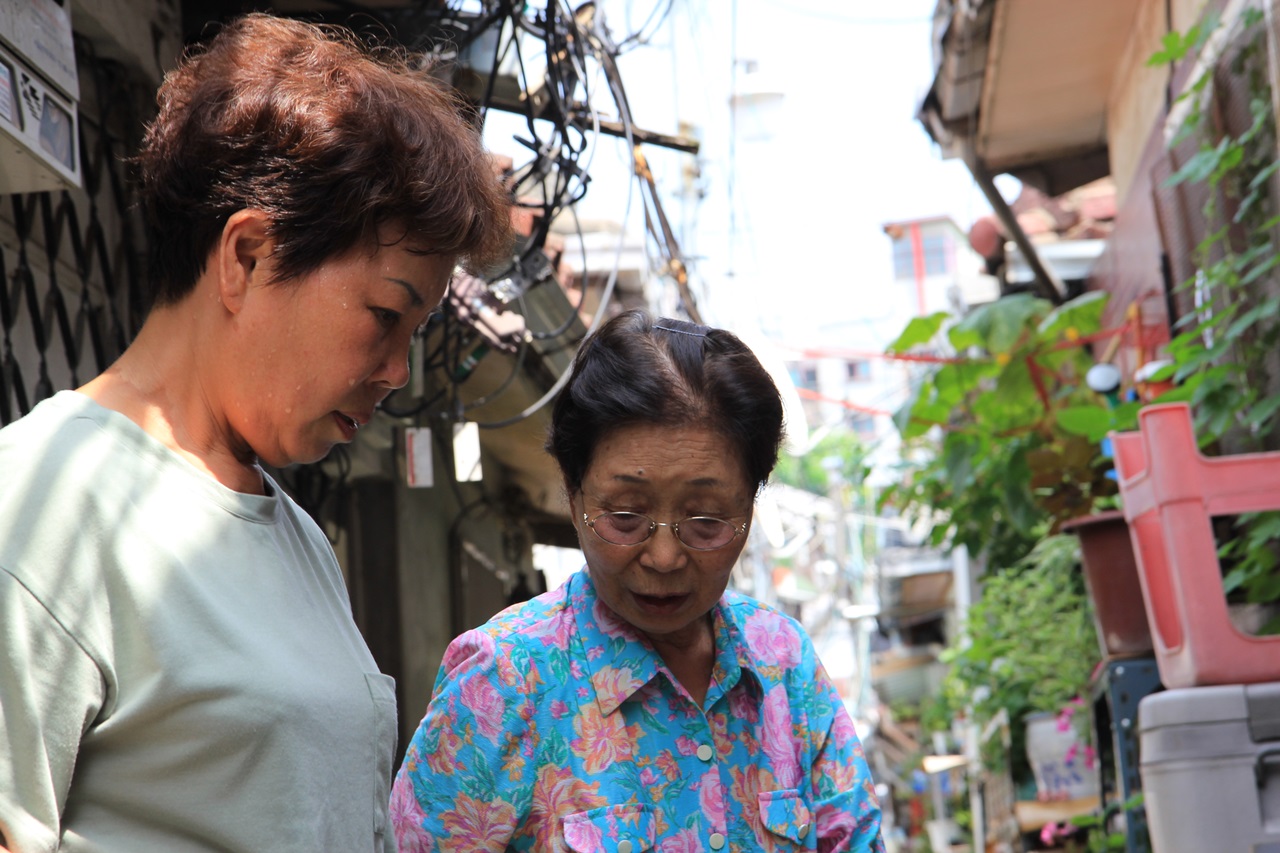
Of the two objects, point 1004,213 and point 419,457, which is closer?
point 419,457

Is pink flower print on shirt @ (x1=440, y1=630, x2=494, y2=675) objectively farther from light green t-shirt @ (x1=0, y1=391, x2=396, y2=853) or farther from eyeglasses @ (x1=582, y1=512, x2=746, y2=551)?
light green t-shirt @ (x1=0, y1=391, x2=396, y2=853)

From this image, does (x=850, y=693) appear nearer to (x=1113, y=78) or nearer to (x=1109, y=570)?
(x=1113, y=78)

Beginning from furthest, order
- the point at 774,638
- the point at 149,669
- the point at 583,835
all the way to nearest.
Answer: the point at 774,638, the point at 583,835, the point at 149,669

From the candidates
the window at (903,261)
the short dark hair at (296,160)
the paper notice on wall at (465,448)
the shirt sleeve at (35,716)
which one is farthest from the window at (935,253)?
the shirt sleeve at (35,716)

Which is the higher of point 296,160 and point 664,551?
point 296,160

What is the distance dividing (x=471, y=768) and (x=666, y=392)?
62 cm

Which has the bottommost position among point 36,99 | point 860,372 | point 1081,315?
point 36,99

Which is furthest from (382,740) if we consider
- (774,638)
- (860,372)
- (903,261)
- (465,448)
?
(860,372)

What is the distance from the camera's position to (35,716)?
1281 millimetres

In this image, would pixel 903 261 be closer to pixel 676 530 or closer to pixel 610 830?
pixel 676 530

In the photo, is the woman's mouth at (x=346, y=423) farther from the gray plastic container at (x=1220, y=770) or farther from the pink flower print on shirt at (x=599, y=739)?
the gray plastic container at (x=1220, y=770)

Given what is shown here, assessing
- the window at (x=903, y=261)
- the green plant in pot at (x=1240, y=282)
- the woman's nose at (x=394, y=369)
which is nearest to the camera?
the woman's nose at (x=394, y=369)

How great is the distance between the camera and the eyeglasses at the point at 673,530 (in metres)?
2.11

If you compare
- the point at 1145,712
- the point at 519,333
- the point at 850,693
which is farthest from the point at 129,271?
the point at 850,693
